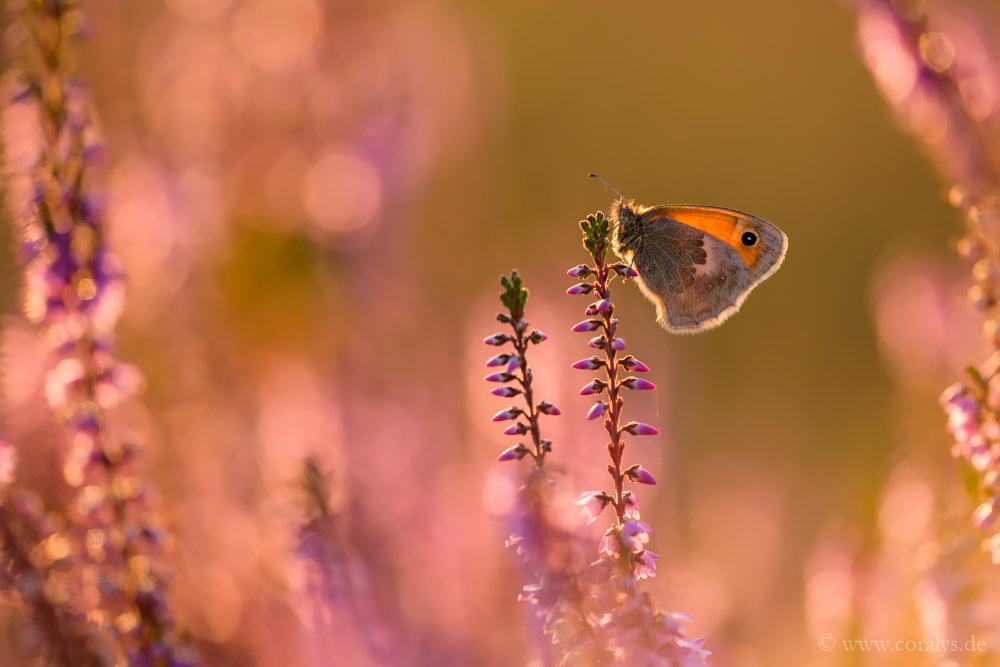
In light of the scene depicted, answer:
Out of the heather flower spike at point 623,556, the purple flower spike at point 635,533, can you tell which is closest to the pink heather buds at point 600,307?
the heather flower spike at point 623,556

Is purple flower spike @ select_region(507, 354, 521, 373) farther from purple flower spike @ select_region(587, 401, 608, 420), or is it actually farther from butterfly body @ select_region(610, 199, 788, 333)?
butterfly body @ select_region(610, 199, 788, 333)

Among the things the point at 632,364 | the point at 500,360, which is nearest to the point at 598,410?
the point at 632,364

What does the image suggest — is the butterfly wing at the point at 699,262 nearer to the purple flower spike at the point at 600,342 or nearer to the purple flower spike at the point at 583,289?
the purple flower spike at the point at 583,289

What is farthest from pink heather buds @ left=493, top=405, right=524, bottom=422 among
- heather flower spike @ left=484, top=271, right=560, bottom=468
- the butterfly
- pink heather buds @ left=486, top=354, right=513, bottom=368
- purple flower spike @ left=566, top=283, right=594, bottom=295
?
the butterfly

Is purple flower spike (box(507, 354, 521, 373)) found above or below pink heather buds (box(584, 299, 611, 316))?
below

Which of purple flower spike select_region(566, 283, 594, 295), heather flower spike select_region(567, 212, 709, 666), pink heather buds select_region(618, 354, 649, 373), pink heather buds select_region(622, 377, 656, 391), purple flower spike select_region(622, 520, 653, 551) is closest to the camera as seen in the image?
heather flower spike select_region(567, 212, 709, 666)

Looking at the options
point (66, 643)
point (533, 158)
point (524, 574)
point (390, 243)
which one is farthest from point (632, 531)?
point (533, 158)

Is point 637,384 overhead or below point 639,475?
overhead

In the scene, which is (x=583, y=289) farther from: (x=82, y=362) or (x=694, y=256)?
(x=694, y=256)
